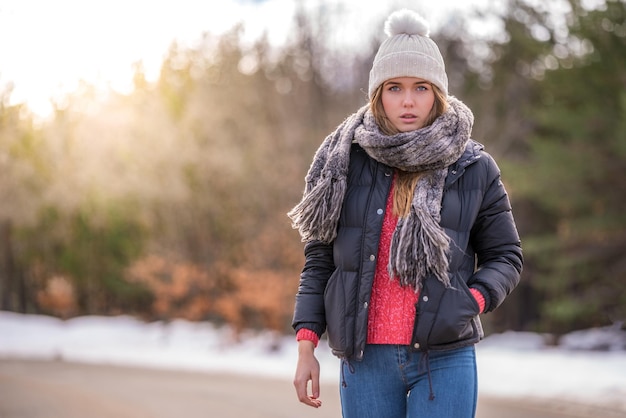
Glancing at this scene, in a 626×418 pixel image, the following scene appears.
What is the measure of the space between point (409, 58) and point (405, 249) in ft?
2.09

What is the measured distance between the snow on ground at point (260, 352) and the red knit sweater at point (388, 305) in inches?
268

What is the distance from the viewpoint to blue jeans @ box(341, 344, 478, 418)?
8.93 ft

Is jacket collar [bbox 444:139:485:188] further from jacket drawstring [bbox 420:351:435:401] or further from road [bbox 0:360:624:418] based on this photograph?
road [bbox 0:360:624:418]

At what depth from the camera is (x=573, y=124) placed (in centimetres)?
1631

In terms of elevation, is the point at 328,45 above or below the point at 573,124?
above

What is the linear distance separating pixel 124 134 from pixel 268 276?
4683mm

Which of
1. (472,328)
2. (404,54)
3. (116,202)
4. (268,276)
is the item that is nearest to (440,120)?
(404,54)

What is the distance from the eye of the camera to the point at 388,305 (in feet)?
9.18

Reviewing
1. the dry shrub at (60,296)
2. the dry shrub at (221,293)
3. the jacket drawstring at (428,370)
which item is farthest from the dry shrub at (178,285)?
the jacket drawstring at (428,370)

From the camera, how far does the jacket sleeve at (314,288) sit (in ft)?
9.65

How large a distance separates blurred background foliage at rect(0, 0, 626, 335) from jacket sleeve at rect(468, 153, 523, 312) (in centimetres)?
1243

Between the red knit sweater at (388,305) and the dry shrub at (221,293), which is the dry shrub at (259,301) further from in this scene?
the red knit sweater at (388,305)

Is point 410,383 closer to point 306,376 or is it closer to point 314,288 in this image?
point 306,376

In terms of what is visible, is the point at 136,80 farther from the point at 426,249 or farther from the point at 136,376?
the point at 426,249
